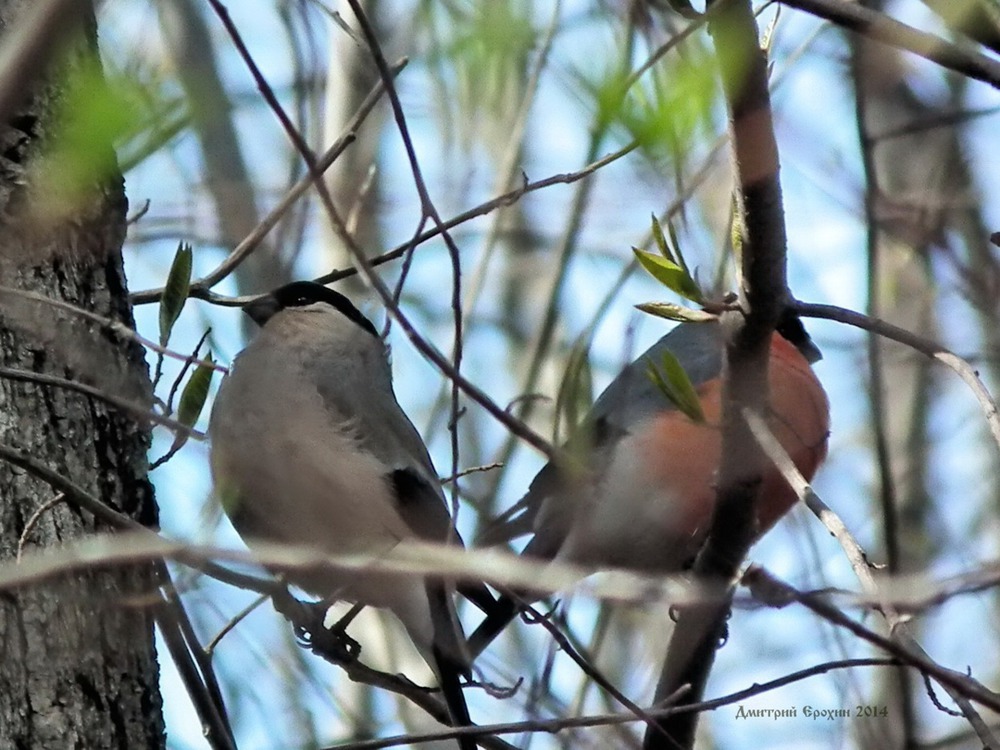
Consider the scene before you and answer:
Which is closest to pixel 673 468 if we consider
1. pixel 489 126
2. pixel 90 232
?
pixel 90 232

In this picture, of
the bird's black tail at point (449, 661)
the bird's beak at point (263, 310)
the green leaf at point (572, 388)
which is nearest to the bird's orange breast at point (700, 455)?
the bird's black tail at point (449, 661)

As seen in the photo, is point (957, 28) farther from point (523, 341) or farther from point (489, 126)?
point (523, 341)

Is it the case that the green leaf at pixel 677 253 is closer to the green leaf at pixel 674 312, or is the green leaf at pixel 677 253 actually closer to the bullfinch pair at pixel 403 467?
the green leaf at pixel 674 312

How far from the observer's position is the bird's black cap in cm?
337

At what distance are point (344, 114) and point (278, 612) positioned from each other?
226cm

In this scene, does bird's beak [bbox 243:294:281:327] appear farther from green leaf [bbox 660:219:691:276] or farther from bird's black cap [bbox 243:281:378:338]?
green leaf [bbox 660:219:691:276]

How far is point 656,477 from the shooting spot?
342 centimetres

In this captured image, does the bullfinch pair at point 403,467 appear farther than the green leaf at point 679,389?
Yes

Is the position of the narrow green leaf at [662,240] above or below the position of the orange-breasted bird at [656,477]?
below

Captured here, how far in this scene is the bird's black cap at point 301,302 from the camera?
3371 millimetres

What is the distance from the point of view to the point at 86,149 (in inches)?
49.1

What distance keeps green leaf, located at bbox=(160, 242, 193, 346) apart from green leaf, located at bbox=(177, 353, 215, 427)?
0.08 m

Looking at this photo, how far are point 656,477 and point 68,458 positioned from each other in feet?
5.33

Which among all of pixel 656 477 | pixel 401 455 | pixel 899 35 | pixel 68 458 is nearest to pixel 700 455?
pixel 656 477
